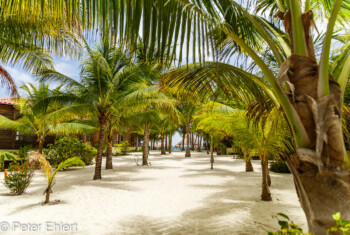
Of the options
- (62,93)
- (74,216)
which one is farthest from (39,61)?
(74,216)

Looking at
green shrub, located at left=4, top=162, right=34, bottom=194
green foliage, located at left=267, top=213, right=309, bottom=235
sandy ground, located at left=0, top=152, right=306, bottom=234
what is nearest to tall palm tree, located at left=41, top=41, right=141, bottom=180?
green shrub, located at left=4, top=162, right=34, bottom=194

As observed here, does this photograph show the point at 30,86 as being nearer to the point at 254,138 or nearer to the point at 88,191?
the point at 88,191

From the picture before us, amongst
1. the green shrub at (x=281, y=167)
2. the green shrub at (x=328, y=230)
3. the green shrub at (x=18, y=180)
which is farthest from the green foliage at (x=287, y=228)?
the green shrub at (x=281, y=167)

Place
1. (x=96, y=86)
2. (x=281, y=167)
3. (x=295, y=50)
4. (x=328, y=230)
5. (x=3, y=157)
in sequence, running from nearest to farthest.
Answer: (x=328, y=230) < (x=295, y=50) < (x=96, y=86) < (x=281, y=167) < (x=3, y=157)

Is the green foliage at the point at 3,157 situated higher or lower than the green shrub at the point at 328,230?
lower

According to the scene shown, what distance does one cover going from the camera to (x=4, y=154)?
1441 cm

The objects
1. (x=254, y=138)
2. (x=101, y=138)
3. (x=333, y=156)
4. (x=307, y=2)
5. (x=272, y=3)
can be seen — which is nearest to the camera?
(x=333, y=156)

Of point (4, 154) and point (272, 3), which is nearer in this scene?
point (272, 3)

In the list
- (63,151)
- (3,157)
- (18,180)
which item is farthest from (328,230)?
(3,157)

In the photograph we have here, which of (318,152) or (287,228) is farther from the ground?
(318,152)

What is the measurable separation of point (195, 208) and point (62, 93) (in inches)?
285

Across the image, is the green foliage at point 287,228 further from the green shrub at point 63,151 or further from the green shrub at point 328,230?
the green shrub at point 63,151

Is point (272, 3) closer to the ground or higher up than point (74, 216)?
higher up

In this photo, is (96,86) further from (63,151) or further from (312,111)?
(312,111)
